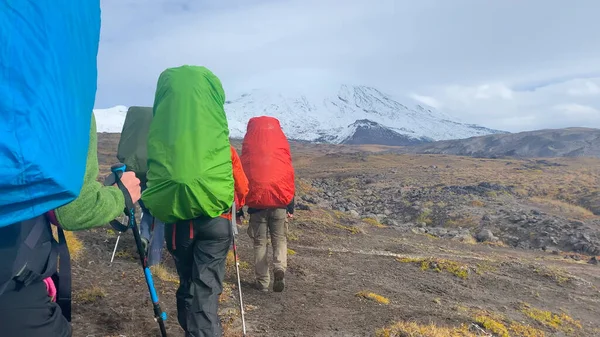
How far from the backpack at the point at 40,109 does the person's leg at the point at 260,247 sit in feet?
14.3

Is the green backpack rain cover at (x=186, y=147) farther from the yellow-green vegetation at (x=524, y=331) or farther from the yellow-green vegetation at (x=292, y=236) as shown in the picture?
the yellow-green vegetation at (x=292, y=236)

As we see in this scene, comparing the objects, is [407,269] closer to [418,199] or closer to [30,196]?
[30,196]

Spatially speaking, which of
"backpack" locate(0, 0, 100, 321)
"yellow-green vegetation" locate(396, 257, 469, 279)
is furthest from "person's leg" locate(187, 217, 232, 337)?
"yellow-green vegetation" locate(396, 257, 469, 279)

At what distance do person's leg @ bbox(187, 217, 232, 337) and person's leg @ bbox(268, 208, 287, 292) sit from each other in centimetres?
233

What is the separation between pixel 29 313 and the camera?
1717 millimetres

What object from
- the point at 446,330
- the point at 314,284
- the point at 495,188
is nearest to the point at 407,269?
the point at 314,284

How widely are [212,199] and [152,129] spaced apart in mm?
688

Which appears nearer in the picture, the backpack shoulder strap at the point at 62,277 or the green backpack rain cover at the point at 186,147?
the backpack shoulder strap at the point at 62,277

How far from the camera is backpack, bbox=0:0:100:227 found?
4.18ft

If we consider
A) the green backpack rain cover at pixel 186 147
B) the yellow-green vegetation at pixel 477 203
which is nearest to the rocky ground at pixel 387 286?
the green backpack rain cover at pixel 186 147

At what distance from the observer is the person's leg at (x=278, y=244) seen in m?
6.03

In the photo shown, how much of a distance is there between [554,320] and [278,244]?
464cm

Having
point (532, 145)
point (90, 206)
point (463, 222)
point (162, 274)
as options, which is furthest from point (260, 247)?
point (532, 145)

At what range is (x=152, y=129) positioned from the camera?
131 inches
